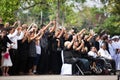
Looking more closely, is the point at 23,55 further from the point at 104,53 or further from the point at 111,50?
the point at 111,50

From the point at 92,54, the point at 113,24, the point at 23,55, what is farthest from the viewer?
the point at 113,24

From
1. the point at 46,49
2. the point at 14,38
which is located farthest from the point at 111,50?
the point at 14,38

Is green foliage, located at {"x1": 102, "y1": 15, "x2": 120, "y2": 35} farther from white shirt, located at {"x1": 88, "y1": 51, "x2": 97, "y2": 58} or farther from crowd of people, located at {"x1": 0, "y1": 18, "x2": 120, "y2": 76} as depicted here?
white shirt, located at {"x1": 88, "y1": 51, "x2": 97, "y2": 58}

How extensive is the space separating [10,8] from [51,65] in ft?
41.2

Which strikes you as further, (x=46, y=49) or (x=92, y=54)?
(x=92, y=54)

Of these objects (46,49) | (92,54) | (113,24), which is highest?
(113,24)

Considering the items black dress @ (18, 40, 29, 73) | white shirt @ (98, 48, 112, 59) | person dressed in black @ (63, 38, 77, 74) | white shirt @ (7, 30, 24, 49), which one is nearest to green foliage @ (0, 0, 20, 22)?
white shirt @ (98, 48, 112, 59)

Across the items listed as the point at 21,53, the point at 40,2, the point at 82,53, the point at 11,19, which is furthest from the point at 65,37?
the point at 40,2

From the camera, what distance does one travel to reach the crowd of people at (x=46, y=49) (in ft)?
54.9

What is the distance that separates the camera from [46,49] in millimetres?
17828

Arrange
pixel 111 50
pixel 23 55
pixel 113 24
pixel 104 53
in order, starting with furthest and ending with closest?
pixel 113 24 → pixel 111 50 → pixel 104 53 → pixel 23 55

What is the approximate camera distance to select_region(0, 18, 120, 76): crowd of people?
16734 mm

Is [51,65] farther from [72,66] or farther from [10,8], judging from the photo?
[10,8]

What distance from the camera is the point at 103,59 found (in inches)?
735
